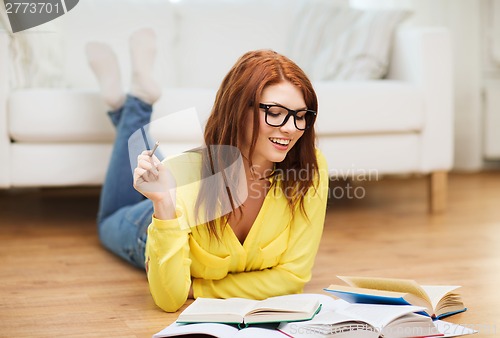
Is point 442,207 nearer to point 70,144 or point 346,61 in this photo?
point 346,61

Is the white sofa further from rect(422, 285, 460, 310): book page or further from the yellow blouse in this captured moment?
rect(422, 285, 460, 310): book page

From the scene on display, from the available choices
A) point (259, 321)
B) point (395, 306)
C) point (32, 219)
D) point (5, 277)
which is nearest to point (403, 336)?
point (395, 306)

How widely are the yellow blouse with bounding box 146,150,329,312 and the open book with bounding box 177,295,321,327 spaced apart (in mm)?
126

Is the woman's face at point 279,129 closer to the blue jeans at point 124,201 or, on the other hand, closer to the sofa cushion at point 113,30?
the blue jeans at point 124,201

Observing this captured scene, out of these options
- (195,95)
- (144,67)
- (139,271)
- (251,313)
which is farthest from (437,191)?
(251,313)

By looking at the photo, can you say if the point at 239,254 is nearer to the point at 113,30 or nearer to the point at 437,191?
the point at 437,191

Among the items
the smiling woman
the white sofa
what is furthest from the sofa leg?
the smiling woman

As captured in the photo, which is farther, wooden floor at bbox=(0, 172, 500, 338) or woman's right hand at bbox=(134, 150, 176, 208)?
wooden floor at bbox=(0, 172, 500, 338)

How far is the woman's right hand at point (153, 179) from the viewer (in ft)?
4.53

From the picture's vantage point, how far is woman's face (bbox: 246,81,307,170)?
1493 mm

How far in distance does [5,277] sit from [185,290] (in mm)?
601

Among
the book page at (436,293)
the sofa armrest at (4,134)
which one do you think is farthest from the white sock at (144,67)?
the book page at (436,293)

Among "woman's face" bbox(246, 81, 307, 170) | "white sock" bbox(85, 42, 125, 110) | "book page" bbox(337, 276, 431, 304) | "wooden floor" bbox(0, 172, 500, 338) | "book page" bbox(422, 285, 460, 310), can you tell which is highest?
"white sock" bbox(85, 42, 125, 110)

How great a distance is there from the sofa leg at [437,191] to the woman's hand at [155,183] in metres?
1.57
